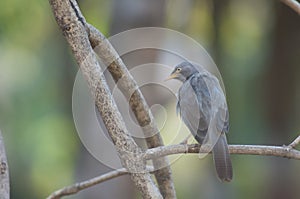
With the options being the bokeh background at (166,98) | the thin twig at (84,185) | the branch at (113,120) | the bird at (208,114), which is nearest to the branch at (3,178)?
the branch at (113,120)

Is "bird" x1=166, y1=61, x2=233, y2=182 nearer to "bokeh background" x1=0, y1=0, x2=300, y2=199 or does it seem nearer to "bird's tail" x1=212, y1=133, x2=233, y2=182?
"bird's tail" x1=212, y1=133, x2=233, y2=182

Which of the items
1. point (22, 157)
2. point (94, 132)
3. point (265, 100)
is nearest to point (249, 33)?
point (265, 100)

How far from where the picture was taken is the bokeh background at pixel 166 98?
7461 mm

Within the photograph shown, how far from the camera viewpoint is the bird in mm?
2467

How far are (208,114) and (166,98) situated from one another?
3.51 m

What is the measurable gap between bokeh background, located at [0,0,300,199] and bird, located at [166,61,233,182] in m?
2.89

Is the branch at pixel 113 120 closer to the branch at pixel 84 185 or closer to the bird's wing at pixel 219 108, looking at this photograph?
the branch at pixel 84 185

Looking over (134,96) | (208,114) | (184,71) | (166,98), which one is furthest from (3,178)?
(166,98)

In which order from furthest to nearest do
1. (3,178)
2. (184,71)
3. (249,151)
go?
(184,71) → (249,151) → (3,178)

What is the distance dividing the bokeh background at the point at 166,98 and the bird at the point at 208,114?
114 inches

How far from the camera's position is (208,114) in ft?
8.88

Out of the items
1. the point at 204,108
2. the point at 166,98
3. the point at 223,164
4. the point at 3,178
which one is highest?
the point at 166,98

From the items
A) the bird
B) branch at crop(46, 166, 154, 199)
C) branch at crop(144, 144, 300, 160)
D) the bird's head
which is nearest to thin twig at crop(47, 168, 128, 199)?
branch at crop(46, 166, 154, 199)

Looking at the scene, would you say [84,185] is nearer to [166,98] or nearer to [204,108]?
[204,108]
